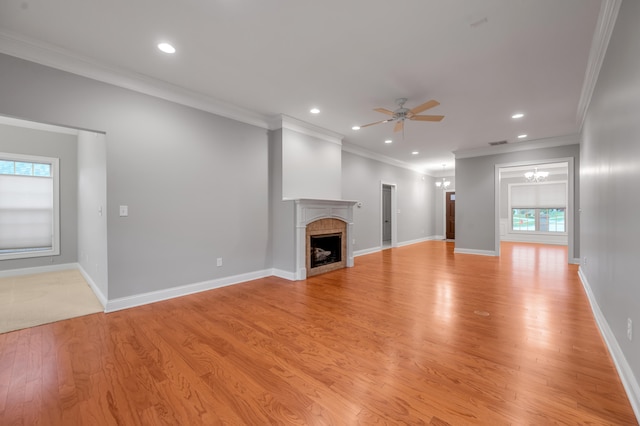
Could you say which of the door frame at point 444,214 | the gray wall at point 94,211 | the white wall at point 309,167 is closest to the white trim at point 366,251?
the white wall at point 309,167

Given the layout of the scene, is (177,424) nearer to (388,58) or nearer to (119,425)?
(119,425)

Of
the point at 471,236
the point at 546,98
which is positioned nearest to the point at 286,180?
the point at 546,98

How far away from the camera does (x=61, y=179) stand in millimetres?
5621

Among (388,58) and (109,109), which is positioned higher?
(388,58)

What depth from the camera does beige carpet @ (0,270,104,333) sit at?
10.0 feet

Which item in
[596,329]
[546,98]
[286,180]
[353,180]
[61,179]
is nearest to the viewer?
[596,329]

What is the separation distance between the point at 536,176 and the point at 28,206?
13.3 m

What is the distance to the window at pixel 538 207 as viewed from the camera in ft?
31.5

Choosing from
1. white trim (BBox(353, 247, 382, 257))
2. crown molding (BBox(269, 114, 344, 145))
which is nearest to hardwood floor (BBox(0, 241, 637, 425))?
crown molding (BBox(269, 114, 344, 145))

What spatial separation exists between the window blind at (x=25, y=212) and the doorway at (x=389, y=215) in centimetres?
815

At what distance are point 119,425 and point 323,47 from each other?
3425mm

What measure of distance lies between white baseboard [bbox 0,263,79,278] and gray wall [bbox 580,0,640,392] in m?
8.19

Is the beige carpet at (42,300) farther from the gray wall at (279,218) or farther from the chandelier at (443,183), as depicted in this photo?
the chandelier at (443,183)

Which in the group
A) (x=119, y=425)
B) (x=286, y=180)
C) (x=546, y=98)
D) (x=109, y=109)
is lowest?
(x=119, y=425)
